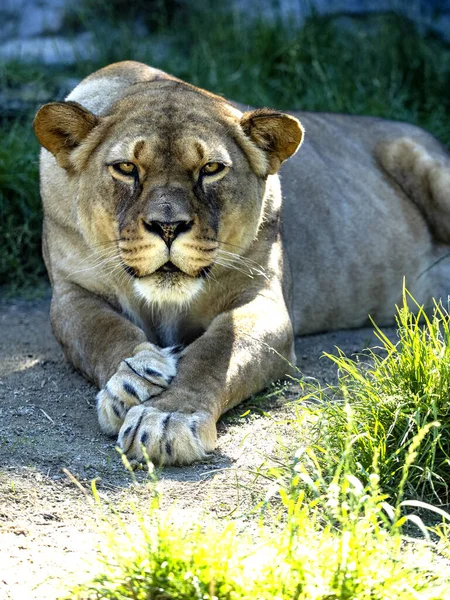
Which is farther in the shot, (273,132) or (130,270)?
(273,132)

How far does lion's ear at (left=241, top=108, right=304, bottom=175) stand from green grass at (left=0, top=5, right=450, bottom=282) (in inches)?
103

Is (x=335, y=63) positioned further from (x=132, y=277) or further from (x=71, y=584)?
(x=71, y=584)

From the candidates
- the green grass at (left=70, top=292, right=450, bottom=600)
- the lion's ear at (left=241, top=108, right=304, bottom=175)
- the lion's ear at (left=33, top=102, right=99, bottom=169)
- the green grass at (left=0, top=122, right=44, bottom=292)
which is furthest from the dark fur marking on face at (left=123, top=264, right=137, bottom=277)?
the green grass at (left=0, top=122, right=44, bottom=292)

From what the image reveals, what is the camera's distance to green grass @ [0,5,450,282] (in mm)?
7004

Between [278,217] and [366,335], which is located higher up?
[278,217]

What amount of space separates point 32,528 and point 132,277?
3.97 ft

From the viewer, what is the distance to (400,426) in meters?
3.16

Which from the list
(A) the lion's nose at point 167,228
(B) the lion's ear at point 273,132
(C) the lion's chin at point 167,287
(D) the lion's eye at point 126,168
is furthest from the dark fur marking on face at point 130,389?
(B) the lion's ear at point 273,132

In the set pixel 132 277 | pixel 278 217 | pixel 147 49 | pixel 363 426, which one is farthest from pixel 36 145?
pixel 363 426

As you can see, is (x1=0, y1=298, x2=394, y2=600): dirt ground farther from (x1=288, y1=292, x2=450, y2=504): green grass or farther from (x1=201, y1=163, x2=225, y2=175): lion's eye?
(x1=201, y1=163, x2=225, y2=175): lion's eye

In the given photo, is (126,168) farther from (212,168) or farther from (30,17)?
(30,17)

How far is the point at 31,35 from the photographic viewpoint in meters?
8.30

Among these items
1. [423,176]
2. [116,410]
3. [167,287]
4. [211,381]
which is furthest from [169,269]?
[423,176]

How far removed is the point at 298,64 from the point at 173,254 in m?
4.03
